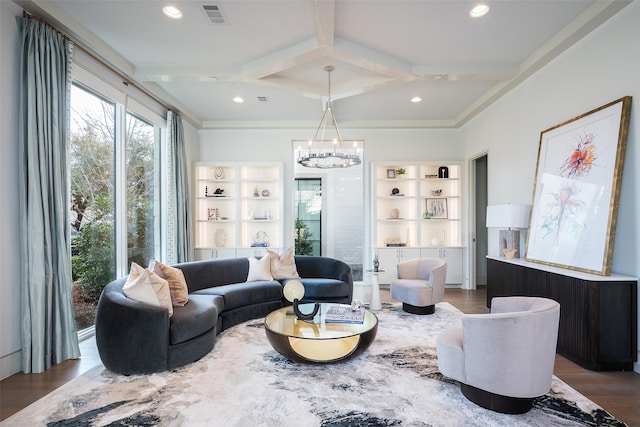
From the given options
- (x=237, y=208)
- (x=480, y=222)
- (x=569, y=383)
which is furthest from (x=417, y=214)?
(x=569, y=383)

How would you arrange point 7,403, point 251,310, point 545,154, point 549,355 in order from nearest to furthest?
1. point 549,355
2. point 7,403
3. point 545,154
4. point 251,310

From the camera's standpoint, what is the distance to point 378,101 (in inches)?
214

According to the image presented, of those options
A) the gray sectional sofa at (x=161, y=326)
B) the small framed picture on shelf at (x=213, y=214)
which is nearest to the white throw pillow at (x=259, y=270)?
the gray sectional sofa at (x=161, y=326)

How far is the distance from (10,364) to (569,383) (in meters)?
4.53

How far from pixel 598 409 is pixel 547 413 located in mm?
379

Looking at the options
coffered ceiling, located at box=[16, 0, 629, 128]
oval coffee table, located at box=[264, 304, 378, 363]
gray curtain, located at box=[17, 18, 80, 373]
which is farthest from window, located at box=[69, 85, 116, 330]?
oval coffee table, located at box=[264, 304, 378, 363]

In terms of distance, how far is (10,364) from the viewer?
2.76 meters

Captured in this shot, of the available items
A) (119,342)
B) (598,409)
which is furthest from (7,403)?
(598,409)

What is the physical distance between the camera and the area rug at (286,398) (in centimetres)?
211

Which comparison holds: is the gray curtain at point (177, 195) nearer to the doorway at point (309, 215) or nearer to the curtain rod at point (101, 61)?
the curtain rod at point (101, 61)

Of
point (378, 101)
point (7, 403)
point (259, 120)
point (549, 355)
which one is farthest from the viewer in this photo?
point (259, 120)

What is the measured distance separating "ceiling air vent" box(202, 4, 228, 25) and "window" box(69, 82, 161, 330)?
1765mm

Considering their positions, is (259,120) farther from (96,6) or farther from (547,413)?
(547,413)

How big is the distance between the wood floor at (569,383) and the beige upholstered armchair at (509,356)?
2.08 feet
